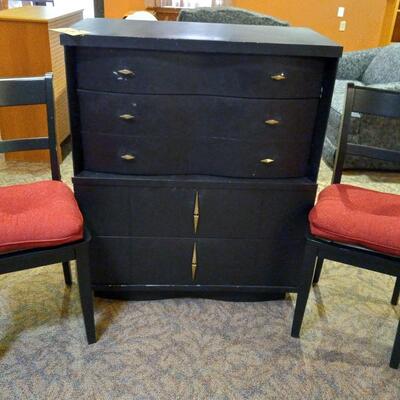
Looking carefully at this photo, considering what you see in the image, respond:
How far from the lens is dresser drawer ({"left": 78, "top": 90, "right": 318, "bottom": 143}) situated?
1.56 metres

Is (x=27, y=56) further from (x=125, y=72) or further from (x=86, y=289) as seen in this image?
(x=86, y=289)

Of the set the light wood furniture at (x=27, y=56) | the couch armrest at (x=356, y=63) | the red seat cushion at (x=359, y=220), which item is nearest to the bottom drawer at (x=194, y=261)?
the red seat cushion at (x=359, y=220)

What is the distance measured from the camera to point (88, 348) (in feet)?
5.43

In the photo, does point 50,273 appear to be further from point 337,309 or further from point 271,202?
point 337,309

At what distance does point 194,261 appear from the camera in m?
1.81

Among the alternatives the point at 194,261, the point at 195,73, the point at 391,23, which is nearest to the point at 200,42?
the point at 195,73

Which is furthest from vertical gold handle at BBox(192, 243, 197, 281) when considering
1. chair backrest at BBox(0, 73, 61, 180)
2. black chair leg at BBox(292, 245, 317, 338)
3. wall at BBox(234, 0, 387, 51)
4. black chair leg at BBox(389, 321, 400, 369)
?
wall at BBox(234, 0, 387, 51)

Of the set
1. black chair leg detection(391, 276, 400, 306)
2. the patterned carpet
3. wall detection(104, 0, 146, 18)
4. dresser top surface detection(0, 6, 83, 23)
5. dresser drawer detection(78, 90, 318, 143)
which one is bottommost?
the patterned carpet

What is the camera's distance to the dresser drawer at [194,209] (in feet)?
5.47

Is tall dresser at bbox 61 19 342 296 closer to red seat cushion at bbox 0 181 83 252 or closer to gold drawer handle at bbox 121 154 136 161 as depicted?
gold drawer handle at bbox 121 154 136 161

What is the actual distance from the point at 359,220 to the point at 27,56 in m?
2.42

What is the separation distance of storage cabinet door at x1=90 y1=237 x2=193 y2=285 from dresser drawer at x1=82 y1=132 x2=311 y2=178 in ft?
0.93

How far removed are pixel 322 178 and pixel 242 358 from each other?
5.88 ft

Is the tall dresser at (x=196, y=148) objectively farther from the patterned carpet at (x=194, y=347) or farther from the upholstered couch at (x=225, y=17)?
the upholstered couch at (x=225, y=17)
